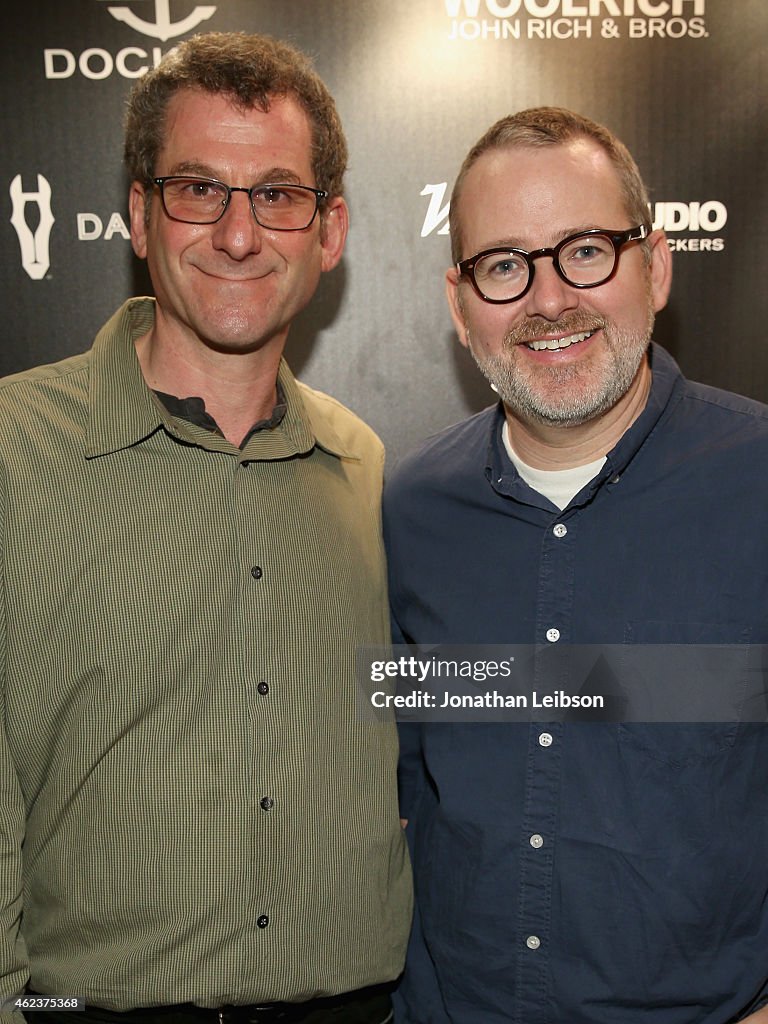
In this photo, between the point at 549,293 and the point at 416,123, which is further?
the point at 416,123

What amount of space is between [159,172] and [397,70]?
74cm

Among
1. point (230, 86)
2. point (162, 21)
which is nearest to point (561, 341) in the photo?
point (230, 86)

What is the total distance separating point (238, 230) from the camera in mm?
1782

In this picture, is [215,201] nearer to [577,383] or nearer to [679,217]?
[577,383]

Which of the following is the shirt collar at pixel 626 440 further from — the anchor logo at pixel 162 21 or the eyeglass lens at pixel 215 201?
the anchor logo at pixel 162 21

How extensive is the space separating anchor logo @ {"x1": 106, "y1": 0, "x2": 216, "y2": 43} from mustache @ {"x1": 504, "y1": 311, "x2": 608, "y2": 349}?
107 cm

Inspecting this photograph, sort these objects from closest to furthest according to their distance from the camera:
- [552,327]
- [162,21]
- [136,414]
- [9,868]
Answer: [9,868], [136,414], [552,327], [162,21]

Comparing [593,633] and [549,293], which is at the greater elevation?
[549,293]

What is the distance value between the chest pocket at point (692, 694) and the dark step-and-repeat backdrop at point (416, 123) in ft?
2.75

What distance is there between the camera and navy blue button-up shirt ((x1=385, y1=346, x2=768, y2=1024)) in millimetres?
1741

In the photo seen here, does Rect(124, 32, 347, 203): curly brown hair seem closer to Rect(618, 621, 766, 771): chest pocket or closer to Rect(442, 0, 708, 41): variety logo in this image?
Rect(442, 0, 708, 41): variety logo

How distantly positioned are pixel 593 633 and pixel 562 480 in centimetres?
30

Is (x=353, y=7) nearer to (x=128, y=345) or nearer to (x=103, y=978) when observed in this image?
(x=128, y=345)

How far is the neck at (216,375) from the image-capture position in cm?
189
